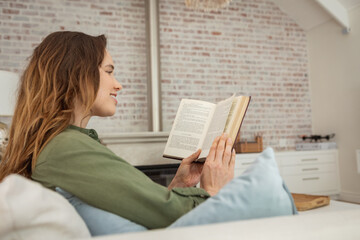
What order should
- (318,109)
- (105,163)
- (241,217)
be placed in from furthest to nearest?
(318,109), (105,163), (241,217)

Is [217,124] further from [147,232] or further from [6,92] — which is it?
[6,92]

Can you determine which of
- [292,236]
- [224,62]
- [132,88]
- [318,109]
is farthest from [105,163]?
[318,109]

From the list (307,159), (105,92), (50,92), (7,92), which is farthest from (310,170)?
(50,92)

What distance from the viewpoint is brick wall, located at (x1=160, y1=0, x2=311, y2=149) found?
499cm

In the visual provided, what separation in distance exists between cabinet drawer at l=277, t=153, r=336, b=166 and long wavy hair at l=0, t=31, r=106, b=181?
3946 mm

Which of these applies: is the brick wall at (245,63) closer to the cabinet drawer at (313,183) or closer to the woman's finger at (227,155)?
the cabinet drawer at (313,183)

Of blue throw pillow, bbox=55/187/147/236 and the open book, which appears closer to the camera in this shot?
blue throw pillow, bbox=55/187/147/236

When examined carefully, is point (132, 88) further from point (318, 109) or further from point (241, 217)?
point (241, 217)

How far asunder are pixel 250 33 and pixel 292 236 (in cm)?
517

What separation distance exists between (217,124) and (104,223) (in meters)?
0.85

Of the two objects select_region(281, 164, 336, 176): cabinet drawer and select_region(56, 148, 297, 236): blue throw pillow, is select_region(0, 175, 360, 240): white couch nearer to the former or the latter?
select_region(56, 148, 297, 236): blue throw pillow

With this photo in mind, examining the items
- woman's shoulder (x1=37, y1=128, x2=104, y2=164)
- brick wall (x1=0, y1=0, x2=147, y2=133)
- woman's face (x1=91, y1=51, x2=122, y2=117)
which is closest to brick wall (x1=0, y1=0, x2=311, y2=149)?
brick wall (x1=0, y1=0, x2=147, y2=133)

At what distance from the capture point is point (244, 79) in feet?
17.6

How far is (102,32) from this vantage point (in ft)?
15.4
